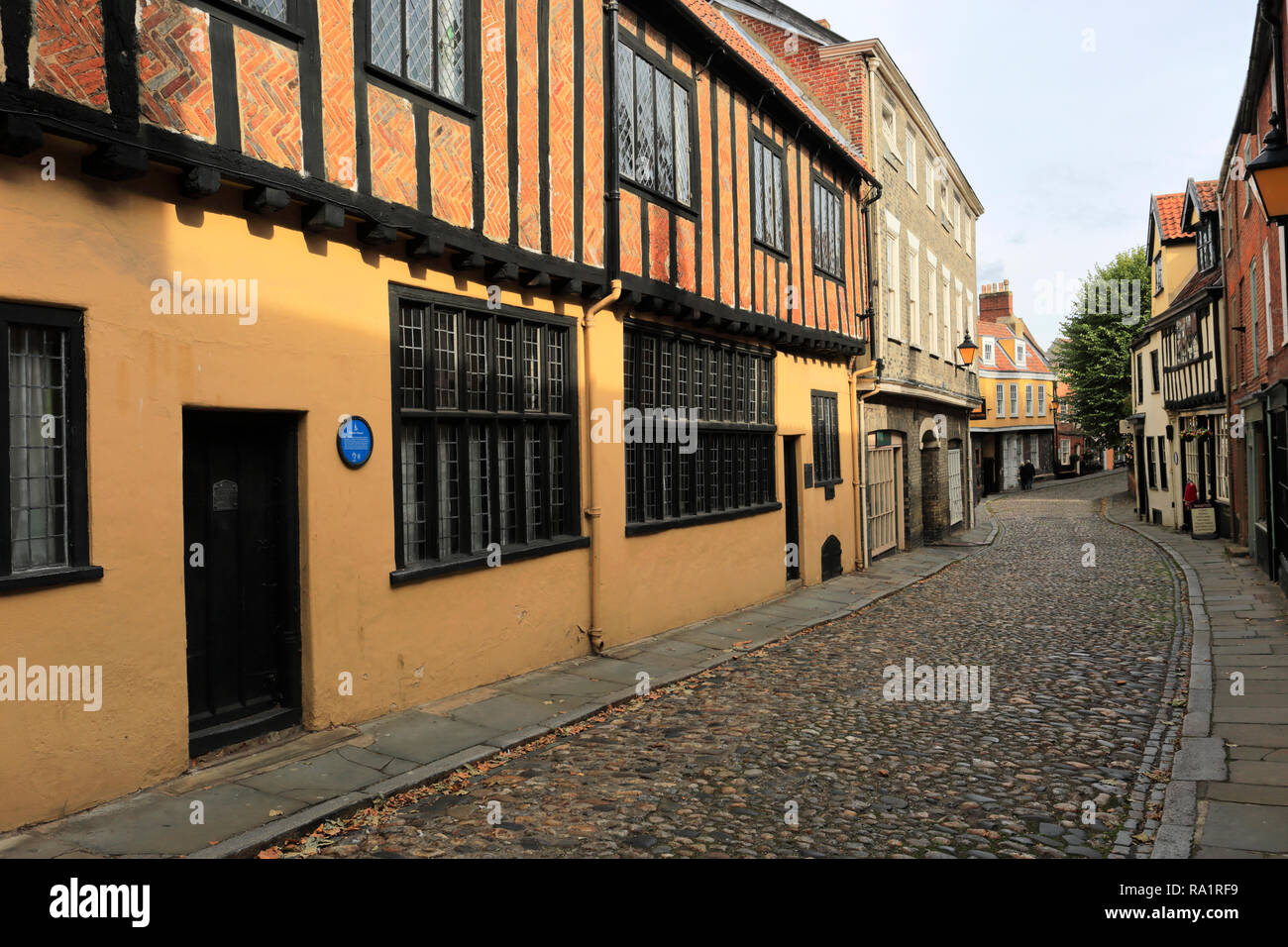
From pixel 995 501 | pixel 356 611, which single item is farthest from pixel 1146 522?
pixel 356 611

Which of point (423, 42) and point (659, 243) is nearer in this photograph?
point (423, 42)

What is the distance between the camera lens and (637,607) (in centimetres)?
1036

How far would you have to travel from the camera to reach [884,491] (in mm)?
20047

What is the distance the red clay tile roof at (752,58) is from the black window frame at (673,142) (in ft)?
3.06

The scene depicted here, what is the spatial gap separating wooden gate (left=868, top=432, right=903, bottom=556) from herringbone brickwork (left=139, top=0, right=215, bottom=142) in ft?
49.8

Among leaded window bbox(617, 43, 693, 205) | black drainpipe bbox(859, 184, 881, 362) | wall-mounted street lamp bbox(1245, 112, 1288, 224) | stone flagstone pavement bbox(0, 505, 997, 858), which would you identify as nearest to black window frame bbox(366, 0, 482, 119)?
leaded window bbox(617, 43, 693, 205)

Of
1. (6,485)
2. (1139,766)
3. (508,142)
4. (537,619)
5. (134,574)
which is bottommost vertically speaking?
(1139,766)

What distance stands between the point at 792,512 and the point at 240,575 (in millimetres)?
10371

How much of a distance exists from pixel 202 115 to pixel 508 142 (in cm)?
312

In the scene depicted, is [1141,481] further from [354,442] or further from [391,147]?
[354,442]

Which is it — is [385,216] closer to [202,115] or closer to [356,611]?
[202,115]

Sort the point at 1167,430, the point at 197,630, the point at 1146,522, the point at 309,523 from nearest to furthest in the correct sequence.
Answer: the point at 197,630 → the point at 309,523 → the point at 1167,430 → the point at 1146,522

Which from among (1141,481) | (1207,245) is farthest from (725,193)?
(1141,481)

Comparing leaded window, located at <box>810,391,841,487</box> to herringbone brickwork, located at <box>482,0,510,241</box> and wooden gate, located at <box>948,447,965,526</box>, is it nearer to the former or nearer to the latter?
herringbone brickwork, located at <box>482,0,510,241</box>
